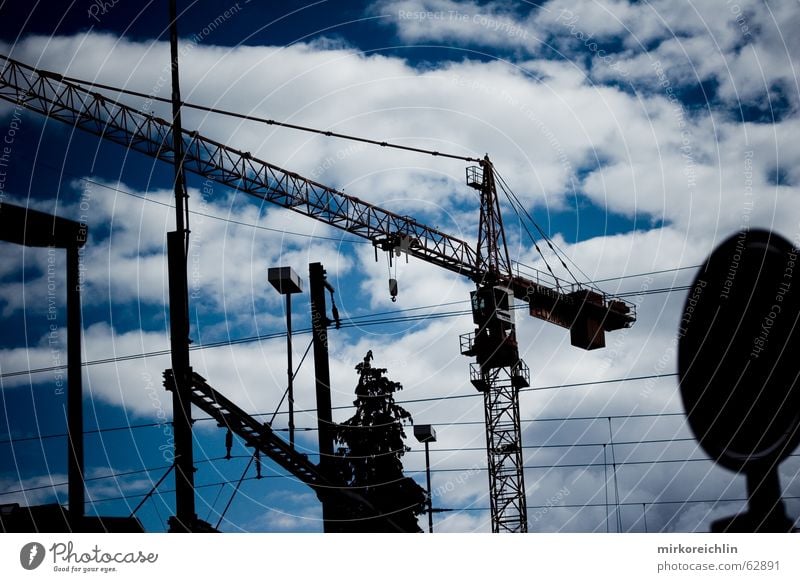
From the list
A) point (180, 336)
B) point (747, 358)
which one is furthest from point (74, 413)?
point (747, 358)

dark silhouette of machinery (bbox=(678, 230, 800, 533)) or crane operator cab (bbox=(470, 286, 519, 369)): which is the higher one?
crane operator cab (bbox=(470, 286, 519, 369))

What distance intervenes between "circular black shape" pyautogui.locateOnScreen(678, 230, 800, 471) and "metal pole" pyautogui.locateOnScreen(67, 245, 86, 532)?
1525 centimetres

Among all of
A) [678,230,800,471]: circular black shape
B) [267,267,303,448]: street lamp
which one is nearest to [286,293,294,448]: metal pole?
[267,267,303,448]: street lamp

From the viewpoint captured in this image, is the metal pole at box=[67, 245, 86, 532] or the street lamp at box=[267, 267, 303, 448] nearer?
the metal pole at box=[67, 245, 86, 532]

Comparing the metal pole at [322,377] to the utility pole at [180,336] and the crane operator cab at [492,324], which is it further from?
the crane operator cab at [492,324]

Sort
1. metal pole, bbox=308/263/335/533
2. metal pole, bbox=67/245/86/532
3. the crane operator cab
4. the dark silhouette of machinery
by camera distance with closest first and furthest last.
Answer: the dark silhouette of machinery < metal pole, bbox=67/245/86/532 < metal pole, bbox=308/263/335/533 < the crane operator cab

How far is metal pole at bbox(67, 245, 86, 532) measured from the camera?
2317 centimetres

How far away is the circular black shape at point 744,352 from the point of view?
42.4 feet

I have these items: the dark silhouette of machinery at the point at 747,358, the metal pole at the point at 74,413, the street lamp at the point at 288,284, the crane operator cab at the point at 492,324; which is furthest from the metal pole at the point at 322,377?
the crane operator cab at the point at 492,324

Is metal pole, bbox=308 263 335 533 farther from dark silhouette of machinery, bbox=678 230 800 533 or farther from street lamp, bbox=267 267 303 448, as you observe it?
dark silhouette of machinery, bbox=678 230 800 533

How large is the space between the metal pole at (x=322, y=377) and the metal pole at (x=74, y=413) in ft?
24.2

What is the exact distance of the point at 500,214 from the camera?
Result: 67562 millimetres

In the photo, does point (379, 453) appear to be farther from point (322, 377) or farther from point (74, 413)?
point (74, 413)
